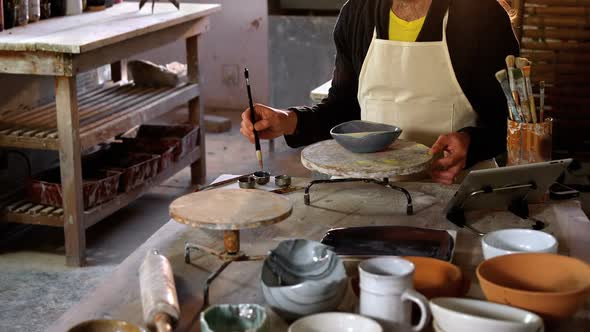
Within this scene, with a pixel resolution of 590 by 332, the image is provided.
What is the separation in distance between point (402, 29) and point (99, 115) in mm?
2171

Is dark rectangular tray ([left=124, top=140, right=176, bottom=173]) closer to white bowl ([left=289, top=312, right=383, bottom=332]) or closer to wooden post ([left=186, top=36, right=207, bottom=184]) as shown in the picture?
wooden post ([left=186, top=36, right=207, bottom=184])

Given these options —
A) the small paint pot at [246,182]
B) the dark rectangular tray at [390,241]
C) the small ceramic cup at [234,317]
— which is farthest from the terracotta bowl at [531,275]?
the small paint pot at [246,182]

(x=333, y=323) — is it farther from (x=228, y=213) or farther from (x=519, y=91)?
(x=519, y=91)

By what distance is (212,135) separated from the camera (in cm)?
666

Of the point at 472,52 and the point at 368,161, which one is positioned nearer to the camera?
the point at 368,161

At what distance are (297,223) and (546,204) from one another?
0.69 m

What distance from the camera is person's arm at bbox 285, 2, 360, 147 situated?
9.35 feet

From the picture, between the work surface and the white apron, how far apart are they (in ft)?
1.48

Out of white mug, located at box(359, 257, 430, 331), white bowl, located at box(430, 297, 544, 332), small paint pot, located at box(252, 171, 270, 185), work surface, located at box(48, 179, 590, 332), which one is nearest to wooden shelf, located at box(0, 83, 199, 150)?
small paint pot, located at box(252, 171, 270, 185)

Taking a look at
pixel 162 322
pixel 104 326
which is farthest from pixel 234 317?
pixel 104 326

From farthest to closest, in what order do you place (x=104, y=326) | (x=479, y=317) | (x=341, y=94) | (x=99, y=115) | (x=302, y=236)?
(x=99, y=115)
(x=341, y=94)
(x=302, y=236)
(x=104, y=326)
(x=479, y=317)

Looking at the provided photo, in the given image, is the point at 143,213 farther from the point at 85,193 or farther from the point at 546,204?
the point at 546,204

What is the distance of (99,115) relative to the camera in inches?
176

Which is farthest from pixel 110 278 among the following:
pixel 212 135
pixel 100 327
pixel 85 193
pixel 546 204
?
pixel 212 135
